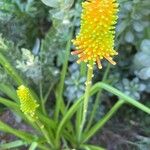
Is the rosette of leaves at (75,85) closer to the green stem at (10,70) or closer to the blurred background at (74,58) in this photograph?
the blurred background at (74,58)

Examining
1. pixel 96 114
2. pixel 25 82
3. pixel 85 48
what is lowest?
pixel 96 114

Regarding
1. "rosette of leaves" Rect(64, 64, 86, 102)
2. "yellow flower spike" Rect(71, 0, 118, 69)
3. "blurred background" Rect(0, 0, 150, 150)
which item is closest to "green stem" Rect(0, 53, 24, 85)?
"blurred background" Rect(0, 0, 150, 150)

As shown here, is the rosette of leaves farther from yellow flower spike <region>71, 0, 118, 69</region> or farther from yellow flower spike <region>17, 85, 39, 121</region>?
yellow flower spike <region>71, 0, 118, 69</region>

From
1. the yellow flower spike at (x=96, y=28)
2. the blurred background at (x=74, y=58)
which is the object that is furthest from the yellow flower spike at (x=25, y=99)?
the blurred background at (x=74, y=58)

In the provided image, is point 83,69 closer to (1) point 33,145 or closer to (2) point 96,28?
(1) point 33,145

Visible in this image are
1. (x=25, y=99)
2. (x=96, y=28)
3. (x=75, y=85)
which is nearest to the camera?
(x=96, y=28)

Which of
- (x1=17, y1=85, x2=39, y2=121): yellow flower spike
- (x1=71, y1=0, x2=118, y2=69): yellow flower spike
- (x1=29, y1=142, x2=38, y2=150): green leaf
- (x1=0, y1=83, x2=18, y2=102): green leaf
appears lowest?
(x1=29, y1=142, x2=38, y2=150): green leaf

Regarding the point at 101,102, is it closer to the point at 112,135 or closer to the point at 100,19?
the point at 112,135

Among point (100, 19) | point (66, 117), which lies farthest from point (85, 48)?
point (66, 117)

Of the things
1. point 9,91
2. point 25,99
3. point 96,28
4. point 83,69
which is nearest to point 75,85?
point 83,69
